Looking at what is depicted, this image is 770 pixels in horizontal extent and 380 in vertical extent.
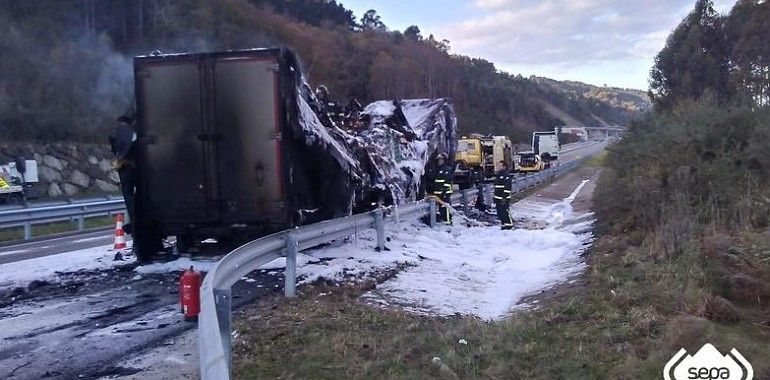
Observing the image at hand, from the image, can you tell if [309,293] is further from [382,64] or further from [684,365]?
[382,64]

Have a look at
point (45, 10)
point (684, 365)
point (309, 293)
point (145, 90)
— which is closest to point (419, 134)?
point (145, 90)

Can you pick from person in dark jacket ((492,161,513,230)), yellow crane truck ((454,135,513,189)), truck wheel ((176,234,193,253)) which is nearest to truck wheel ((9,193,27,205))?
yellow crane truck ((454,135,513,189))

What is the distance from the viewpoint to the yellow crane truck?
111 feet

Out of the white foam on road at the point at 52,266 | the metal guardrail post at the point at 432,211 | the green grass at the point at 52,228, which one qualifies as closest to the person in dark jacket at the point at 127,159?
the white foam on road at the point at 52,266

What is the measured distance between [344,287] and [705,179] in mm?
6299

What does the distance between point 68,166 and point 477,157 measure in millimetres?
18492

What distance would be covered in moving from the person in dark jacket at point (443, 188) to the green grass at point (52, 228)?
10.4m

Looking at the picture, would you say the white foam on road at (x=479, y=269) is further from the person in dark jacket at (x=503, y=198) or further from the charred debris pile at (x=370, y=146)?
the person in dark jacket at (x=503, y=198)

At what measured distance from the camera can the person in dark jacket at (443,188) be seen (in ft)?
56.1

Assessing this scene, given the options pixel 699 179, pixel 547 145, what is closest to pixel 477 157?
pixel 699 179

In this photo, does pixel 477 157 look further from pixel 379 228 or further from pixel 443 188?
pixel 379 228

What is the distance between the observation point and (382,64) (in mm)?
61125

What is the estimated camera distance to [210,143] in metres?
10.3

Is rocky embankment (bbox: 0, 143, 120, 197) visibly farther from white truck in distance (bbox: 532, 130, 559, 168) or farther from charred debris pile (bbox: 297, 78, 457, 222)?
white truck in distance (bbox: 532, 130, 559, 168)
